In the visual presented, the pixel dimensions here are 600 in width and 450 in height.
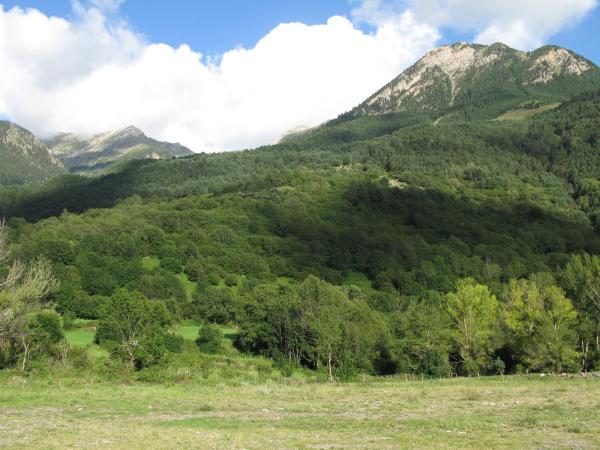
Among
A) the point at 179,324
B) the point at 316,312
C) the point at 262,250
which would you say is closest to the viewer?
the point at 316,312

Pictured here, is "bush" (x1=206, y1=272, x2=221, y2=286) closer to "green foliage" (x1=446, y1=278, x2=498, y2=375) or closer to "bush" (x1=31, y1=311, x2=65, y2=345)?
"bush" (x1=31, y1=311, x2=65, y2=345)

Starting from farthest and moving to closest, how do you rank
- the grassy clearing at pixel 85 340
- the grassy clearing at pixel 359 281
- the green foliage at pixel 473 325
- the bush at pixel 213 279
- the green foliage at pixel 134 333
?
the grassy clearing at pixel 359 281 < the bush at pixel 213 279 < the green foliage at pixel 473 325 < the grassy clearing at pixel 85 340 < the green foliage at pixel 134 333

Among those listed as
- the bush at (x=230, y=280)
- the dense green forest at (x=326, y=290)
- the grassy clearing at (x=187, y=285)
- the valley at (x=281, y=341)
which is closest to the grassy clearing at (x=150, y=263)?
the dense green forest at (x=326, y=290)

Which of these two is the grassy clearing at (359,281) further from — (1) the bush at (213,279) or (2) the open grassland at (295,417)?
(2) the open grassland at (295,417)

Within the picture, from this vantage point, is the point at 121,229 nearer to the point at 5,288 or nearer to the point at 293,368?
the point at 293,368

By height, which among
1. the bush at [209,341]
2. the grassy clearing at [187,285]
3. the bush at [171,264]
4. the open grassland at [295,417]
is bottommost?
the bush at [209,341]

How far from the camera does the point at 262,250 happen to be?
165 m

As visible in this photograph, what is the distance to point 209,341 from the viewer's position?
78.3 metres

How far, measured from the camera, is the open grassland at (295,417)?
1875 cm

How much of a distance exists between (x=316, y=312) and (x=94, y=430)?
6103cm

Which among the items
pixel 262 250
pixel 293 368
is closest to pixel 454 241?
pixel 262 250

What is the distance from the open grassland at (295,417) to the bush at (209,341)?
3667cm

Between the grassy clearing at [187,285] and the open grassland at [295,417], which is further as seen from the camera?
the grassy clearing at [187,285]

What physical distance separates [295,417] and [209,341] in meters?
54.4
